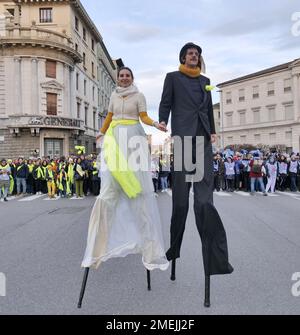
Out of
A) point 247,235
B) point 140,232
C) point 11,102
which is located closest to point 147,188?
point 140,232

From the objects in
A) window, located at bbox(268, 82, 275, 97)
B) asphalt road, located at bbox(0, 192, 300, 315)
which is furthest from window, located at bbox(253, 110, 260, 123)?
asphalt road, located at bbox(0, 192, 300, 315)

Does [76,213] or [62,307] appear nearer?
[62,307]

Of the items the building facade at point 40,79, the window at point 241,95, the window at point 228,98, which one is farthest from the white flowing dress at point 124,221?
the window at point 228,98

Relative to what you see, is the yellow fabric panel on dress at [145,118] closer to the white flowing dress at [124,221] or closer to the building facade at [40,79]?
the white flowing dress at [124,221]

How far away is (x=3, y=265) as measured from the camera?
5195 mm

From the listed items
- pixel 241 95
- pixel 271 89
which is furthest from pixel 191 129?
pixel 241 95

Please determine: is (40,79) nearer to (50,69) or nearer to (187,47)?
(50,69)

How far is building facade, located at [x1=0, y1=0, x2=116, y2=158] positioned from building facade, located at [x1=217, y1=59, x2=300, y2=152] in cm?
3805

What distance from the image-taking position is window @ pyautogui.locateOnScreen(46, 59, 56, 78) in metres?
39.1

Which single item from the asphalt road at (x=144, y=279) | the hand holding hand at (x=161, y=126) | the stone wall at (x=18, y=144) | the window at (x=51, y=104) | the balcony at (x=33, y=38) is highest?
the balcony at (x=33, y=38)

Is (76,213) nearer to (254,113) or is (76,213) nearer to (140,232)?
(140,232)

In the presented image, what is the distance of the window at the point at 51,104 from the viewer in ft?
129

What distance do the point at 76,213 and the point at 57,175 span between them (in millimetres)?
7584

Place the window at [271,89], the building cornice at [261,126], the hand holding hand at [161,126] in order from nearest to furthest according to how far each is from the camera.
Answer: the hand holding hand at [161,126], the building cornice at [261,126], the window at [271,89]
